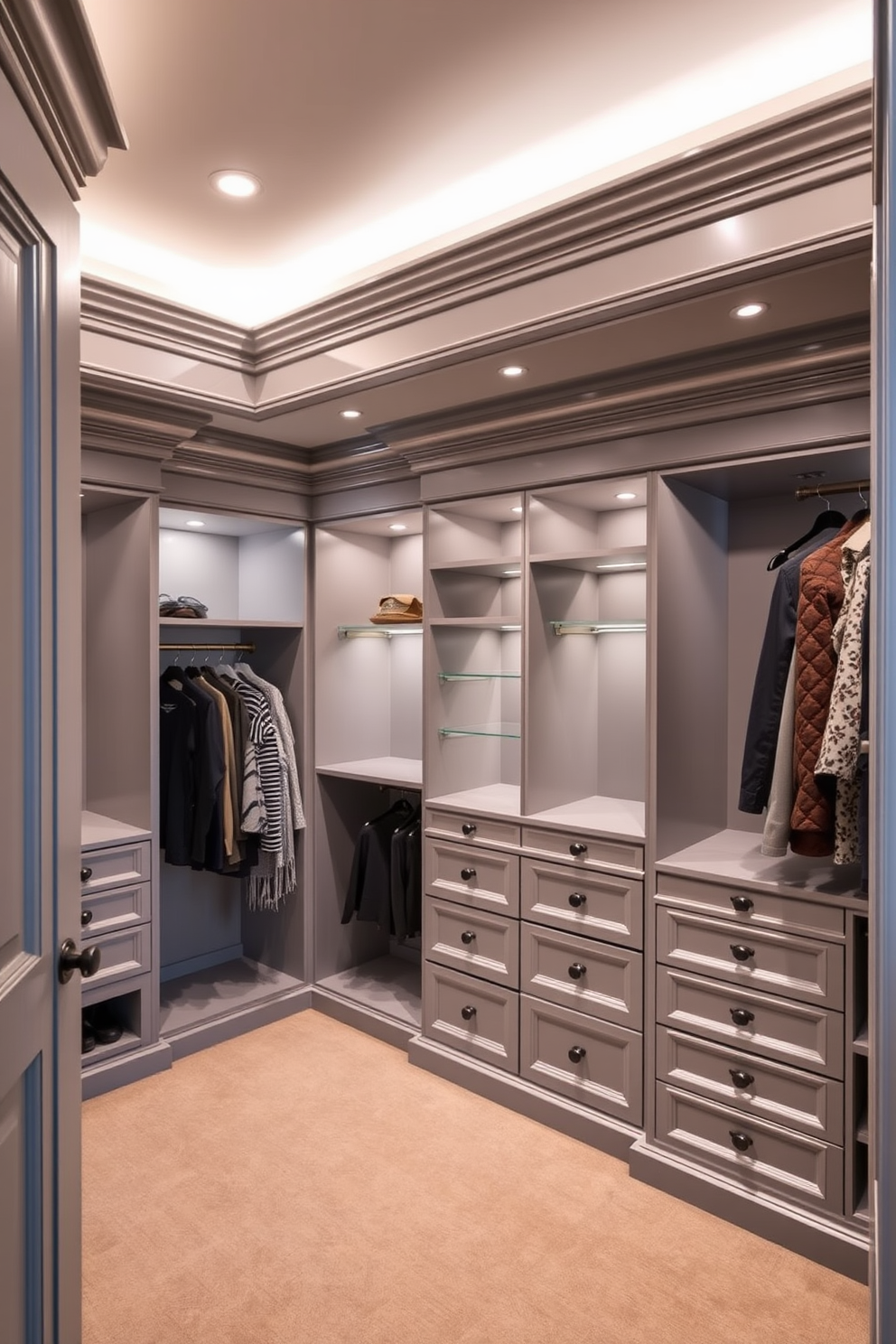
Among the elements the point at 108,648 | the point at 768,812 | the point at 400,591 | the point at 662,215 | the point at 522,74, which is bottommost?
the point at 768,812

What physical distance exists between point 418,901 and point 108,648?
61.4 inches

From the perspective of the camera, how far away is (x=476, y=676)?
3314mm

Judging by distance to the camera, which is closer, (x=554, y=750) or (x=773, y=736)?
(x=773, y=736)

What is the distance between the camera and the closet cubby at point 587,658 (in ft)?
9.47

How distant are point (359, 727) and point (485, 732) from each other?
78 cm

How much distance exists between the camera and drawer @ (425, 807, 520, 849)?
116 inches

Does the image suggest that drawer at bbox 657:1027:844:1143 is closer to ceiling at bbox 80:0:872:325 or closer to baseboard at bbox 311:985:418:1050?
baseboard at bbox 311:985:418:1050

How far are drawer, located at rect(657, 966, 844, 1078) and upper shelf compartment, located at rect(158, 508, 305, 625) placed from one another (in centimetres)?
209

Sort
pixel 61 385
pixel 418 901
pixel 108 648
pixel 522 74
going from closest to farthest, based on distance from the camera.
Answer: pixel 61 385, pixel 522 74, pixel 108 648, pixel 418 901

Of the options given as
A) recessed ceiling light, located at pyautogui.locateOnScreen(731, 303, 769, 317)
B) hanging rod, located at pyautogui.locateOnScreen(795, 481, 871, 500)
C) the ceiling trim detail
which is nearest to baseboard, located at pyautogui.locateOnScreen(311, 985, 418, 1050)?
hanging rod, located at pyautogui.locateOnScreen(795, 481, 871, 500)

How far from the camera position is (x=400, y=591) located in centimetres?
400

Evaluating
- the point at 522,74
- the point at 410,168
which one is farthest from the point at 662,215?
the point at 410,168

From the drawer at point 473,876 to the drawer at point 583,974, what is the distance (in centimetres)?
13

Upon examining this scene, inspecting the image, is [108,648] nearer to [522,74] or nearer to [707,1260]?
[522,74]
